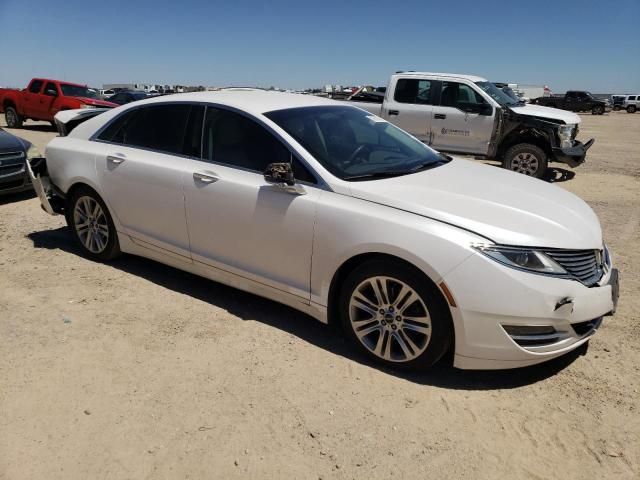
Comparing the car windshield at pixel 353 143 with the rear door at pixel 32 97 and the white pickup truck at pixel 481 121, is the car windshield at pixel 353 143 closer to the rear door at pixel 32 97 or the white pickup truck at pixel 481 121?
the white pickup truck at pixel 481 121

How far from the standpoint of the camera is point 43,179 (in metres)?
5.07

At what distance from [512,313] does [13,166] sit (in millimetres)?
7081

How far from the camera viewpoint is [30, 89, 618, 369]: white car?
9.30 feet

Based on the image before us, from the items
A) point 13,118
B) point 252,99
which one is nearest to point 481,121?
point 252,99

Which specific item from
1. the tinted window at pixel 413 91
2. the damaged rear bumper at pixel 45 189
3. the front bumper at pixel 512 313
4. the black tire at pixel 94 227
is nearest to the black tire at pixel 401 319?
the front bumper at pixel 512 313

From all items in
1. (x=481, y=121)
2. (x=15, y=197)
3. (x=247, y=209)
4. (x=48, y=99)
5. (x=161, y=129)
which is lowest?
(x=15, y=197)

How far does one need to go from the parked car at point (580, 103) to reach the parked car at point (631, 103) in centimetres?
771

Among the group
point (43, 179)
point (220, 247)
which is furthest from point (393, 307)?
point (43, 179)

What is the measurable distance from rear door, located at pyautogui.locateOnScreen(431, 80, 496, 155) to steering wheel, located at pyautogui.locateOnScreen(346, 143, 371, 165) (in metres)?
6.58

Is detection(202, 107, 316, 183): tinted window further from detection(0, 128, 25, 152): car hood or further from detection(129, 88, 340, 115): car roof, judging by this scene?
detection(0, 128, 25, 152): car hood

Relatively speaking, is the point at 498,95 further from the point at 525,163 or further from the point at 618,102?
the point at 618,102

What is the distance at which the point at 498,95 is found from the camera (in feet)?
32.7

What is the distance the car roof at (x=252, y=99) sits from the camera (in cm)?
385

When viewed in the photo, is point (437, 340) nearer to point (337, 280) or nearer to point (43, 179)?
point (337, 280)
